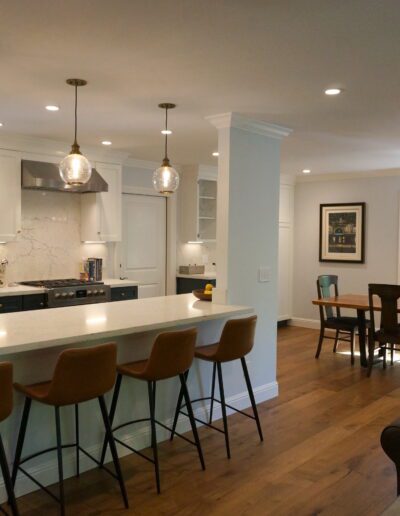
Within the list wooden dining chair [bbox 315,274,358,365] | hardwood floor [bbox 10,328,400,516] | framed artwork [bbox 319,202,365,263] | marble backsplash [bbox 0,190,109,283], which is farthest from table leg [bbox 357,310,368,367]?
marble backsplash [bbox 0,190,109,283]

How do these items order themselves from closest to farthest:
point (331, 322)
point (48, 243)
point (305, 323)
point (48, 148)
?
point (48, 148)
point (48, 243)
point (331, 322)
point (305, 323)

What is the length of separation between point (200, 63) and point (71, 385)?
190 cm

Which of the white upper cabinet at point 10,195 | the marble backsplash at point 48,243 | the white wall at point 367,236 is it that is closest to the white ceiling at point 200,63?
the white upper cabinet at point 10,195

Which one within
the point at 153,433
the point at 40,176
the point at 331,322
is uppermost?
the point at 40,176

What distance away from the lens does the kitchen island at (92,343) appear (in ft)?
9.51

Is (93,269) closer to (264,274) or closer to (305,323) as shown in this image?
(264,274)

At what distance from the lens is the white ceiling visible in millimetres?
2324

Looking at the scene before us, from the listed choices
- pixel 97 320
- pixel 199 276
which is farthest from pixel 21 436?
pixel 199 276

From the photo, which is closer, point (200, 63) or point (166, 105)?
point (200, 63)

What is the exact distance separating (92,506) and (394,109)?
3422 mm

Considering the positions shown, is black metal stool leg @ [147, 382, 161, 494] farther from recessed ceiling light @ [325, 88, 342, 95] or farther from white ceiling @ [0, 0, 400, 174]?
recessed ceiling light @ [325, 88, 342, 95]

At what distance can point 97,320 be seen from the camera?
3297mm

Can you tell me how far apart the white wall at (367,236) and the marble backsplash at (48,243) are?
3.57 m

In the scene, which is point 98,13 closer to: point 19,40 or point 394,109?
point 19,40
